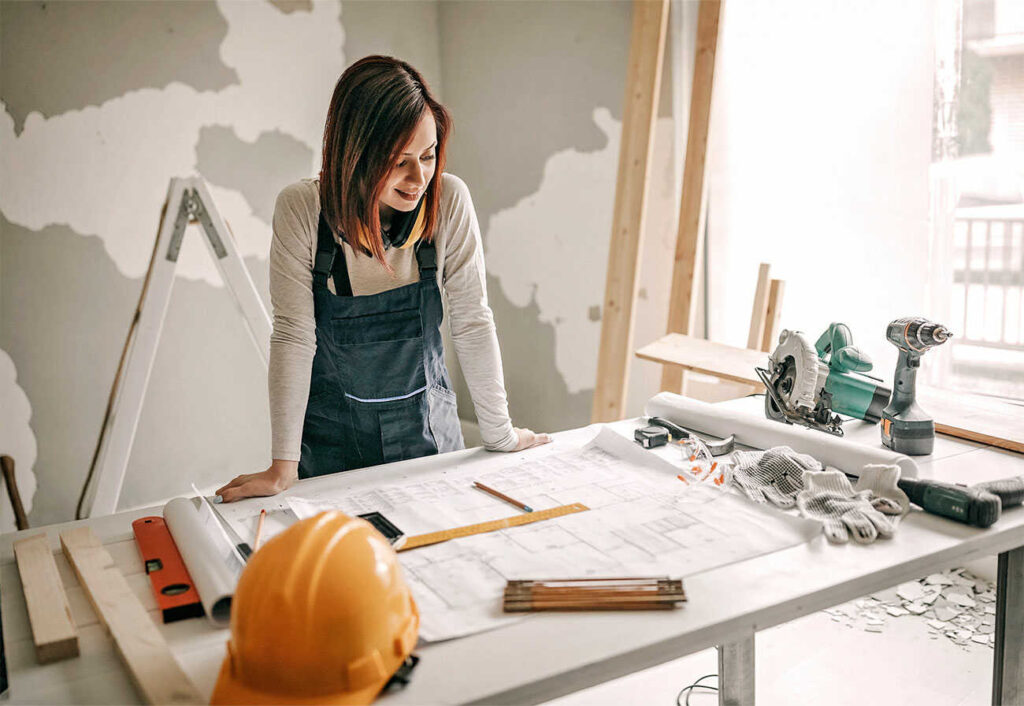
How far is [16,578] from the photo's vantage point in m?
1.28

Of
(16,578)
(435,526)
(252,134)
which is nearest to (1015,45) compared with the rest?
(435,526)

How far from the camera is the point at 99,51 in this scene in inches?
129

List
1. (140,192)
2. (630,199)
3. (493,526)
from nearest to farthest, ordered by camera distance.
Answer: (493,526) < (630,199) < (140,192)

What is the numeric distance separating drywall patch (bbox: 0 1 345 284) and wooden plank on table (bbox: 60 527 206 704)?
2.32 metres

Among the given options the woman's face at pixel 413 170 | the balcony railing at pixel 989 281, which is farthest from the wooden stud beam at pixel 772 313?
the woman's face at pixel 413 170

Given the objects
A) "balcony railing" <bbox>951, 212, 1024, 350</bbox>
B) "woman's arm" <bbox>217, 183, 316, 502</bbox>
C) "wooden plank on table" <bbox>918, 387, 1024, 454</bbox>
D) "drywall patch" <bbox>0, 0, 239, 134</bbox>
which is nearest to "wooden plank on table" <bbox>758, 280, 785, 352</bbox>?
"balcony railing" <bbox>951, 212, 1024, 350</bbox>

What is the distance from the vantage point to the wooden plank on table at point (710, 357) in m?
2.30

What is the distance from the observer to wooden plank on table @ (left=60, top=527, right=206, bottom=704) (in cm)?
94

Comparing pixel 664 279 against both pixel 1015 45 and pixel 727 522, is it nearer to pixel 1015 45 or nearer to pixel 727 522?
pixel 1015 45

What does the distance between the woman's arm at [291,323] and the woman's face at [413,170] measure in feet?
0.61

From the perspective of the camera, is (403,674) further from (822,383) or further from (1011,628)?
(822,383)

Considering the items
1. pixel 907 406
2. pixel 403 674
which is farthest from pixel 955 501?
pixel 403 674

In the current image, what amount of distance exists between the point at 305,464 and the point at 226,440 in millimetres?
2042

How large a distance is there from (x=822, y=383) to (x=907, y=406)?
0.60 feet
